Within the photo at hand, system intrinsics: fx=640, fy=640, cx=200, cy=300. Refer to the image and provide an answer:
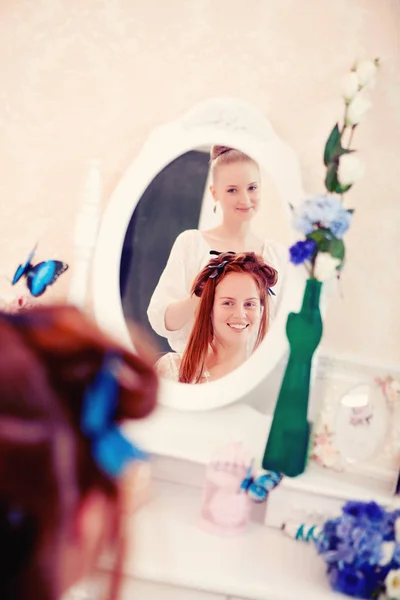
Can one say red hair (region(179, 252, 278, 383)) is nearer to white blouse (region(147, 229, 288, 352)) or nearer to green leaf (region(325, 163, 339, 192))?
white blouse (region(147, 229, 288, 352))

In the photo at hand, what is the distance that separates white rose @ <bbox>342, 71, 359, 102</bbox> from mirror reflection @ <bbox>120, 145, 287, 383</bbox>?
247mm

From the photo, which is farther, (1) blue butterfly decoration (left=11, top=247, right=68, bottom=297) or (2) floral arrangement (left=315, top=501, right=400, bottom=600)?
(1) blue butterfly decoration (left=11, top=247, right=68, bottom=297)

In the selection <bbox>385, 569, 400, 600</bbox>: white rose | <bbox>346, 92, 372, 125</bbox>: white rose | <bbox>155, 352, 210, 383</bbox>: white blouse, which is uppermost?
<bbox>346, 92, 372, 125</bbox>: white rose

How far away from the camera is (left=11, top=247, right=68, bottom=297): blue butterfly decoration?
1.53 meters

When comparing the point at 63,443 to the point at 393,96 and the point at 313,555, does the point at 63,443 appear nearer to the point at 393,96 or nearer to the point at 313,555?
the point at 313,555

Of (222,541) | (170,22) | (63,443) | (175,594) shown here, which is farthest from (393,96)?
(63,443)

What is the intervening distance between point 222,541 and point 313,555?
19 cm

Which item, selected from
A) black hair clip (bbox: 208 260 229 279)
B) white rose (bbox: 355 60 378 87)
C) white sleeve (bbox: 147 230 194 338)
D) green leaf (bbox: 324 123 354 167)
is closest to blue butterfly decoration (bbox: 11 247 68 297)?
white sleeve (bbox: 147 230 194 338)

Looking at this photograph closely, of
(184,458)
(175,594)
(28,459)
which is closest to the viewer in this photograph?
(28,459)

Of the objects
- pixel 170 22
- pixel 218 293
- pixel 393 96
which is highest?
pixel 170 22

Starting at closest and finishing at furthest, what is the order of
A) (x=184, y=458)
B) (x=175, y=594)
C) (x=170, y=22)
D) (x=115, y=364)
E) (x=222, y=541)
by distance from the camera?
(x=115, y=364) → (x=175, y=594) → (x=222, y=541) → (x=184, y=458) → (x=170, y=22)

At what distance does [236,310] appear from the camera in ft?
4.85

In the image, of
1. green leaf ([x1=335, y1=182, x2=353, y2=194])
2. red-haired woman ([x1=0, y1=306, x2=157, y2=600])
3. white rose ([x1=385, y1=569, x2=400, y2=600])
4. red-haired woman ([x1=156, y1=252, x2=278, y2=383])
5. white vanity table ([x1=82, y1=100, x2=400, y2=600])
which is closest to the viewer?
red-haired woman ([x1=0, y1=306, x2=157, y2=600])

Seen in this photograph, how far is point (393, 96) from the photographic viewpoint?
1.49 meters
